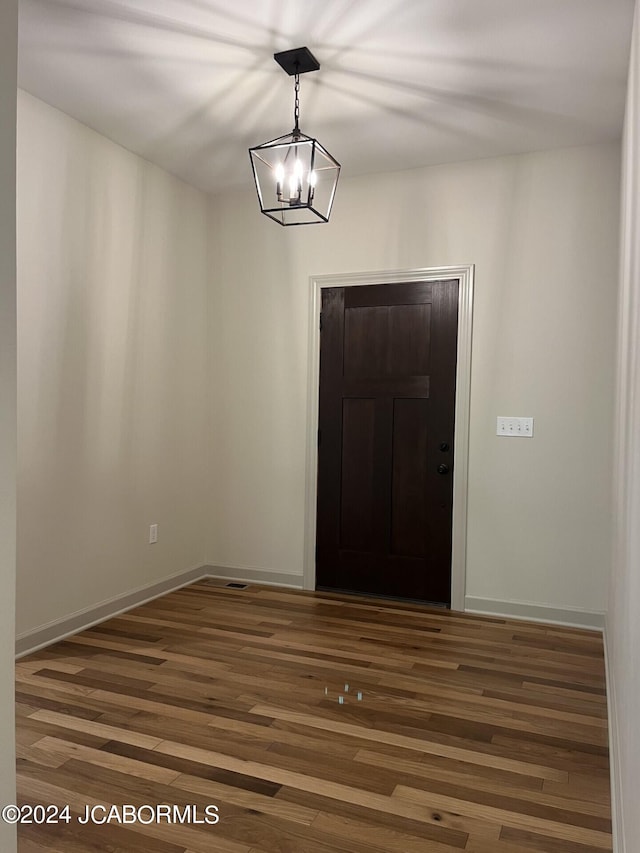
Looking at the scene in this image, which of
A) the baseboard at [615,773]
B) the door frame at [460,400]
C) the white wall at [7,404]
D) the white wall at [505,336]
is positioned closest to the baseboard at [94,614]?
the white wall at [505,336]

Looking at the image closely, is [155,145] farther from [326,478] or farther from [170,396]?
[326,478]

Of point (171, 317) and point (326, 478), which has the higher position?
point (171, 317)

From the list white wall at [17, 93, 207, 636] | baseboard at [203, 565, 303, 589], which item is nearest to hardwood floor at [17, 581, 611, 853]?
white wall at [17, 93, 207, 636]

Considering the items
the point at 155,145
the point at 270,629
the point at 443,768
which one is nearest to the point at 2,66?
the point at 443,768

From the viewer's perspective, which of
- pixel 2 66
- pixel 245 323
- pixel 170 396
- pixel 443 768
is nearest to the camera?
pixel 2 66

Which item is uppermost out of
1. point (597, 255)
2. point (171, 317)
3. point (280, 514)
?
point (597, 255)

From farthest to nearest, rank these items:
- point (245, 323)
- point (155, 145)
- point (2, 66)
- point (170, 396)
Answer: point (245, 323) → point (170, 396) → point (155, 145) → point (2, 66)

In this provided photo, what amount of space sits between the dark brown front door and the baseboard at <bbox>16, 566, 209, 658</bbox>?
992mm

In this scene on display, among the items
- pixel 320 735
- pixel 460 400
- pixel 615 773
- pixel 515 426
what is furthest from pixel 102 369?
pixel 615 773

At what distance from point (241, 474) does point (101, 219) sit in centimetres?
198

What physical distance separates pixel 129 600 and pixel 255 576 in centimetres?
100

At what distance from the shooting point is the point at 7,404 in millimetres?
1536

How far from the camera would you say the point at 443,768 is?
7.92 ft

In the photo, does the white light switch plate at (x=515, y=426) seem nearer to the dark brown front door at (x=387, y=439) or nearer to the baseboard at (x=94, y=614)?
the dark brown front door at (x=387, y=439)
